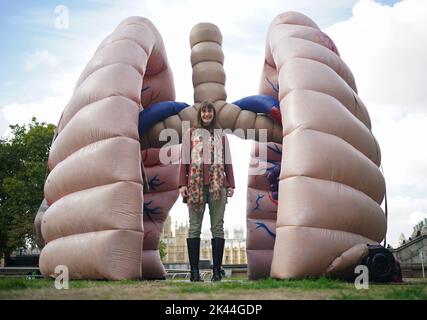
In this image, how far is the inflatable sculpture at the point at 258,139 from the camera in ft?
15.8

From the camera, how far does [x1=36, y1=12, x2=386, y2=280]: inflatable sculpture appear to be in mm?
4801

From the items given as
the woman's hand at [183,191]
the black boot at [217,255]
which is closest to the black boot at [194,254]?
the black boot at [217,255]

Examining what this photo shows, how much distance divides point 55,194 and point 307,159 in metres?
3.43

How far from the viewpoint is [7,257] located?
72.9 feet

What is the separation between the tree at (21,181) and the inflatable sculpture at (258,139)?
14.6m

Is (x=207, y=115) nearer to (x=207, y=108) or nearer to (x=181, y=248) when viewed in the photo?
(x=207, y=108)

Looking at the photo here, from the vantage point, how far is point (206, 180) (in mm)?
5277

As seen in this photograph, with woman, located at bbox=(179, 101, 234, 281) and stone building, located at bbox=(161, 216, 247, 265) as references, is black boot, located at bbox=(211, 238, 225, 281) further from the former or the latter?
stone building, located at bbox=(161, 216, 247, 265)

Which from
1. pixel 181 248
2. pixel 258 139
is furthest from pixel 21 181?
pixel 181 248

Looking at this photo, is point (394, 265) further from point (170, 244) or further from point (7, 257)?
point (170, 244)

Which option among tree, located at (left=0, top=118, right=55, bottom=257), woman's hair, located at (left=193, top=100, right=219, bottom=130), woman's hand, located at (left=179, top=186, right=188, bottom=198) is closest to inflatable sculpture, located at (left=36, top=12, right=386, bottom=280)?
woman's hand, located at (left=179, top=186, right=188, bottom=198)

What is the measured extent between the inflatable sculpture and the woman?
1.82 ft

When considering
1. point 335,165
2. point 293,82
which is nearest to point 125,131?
point 293,82

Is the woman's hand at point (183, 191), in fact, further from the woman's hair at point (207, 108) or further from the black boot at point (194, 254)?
the woman's hair at point (207, 108)
